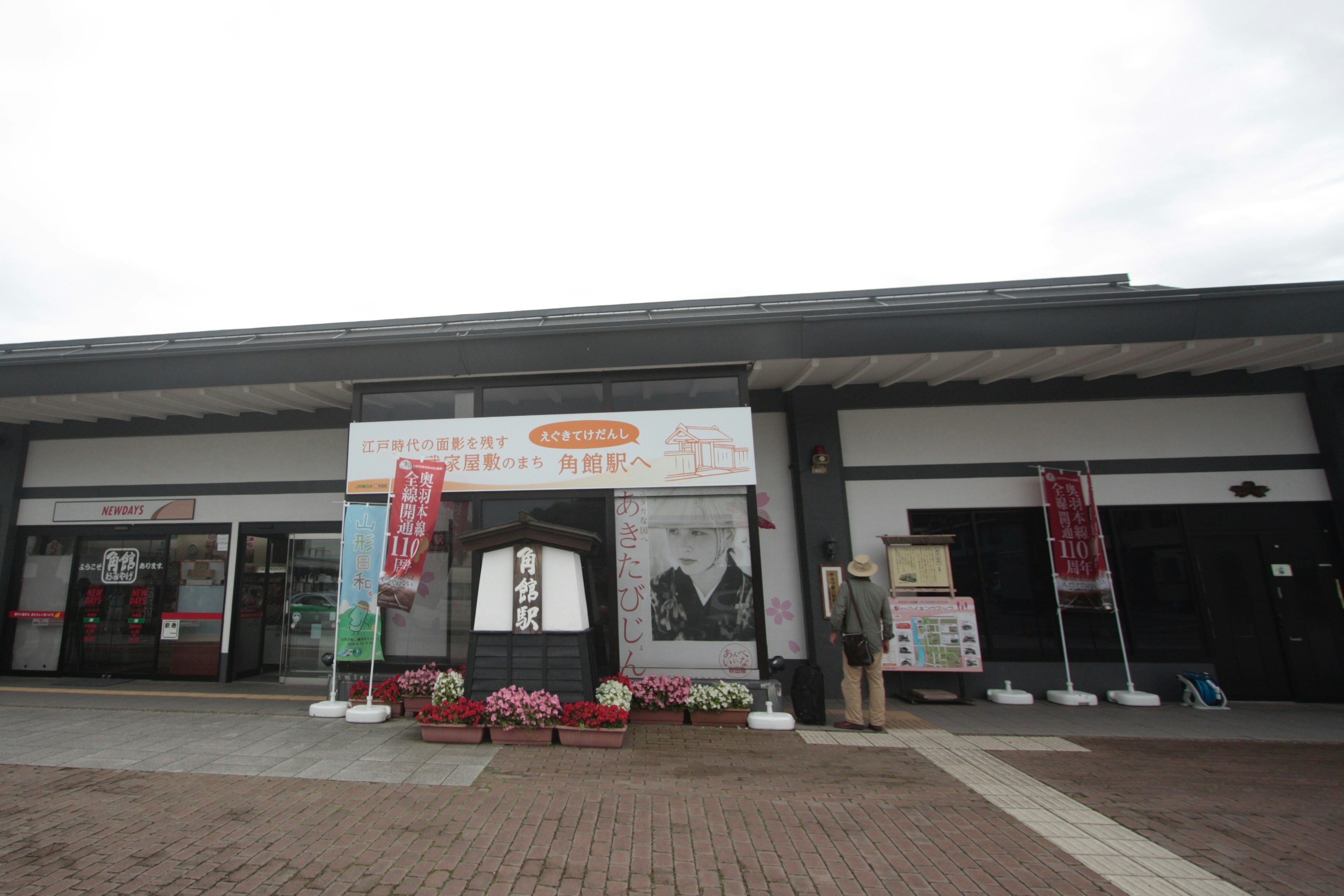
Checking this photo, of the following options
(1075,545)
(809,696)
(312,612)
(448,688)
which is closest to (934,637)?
(809,696)

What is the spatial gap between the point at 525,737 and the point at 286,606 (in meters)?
4.98

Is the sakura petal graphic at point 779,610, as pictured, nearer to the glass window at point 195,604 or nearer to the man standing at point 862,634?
the man standing at point 862,634

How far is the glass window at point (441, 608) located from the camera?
22.5 feet

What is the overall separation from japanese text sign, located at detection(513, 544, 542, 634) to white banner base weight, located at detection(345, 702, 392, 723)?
1.70 meters

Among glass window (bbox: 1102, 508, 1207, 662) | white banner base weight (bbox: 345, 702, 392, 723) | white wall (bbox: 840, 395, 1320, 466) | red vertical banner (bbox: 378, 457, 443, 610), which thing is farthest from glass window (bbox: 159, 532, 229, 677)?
glass window (bbox: 1102, 508, 1207, 662)

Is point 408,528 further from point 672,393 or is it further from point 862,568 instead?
point 862,568

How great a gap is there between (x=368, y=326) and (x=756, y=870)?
30.9 feet

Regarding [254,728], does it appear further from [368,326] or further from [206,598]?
[368,326]

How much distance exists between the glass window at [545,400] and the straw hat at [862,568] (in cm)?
328

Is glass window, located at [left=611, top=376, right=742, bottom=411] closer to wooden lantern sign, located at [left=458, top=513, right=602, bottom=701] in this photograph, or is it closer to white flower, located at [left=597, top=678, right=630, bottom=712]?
wooden lantern sign, located at [left=458, top=513, right=602, bottom=701]

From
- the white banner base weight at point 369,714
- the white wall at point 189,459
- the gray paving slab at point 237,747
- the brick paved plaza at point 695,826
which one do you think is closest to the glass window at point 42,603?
the white wall at point 189,459

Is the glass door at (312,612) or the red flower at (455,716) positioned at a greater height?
the glass door at (312,612)

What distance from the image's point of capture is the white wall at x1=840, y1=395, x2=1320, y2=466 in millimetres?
8062

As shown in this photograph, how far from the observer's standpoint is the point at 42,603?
358 inches
